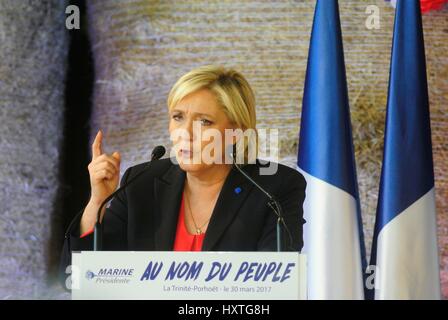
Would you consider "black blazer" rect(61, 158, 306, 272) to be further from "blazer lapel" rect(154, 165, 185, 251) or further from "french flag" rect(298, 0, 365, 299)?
"french flag" rect(298, 0, 365, 299)

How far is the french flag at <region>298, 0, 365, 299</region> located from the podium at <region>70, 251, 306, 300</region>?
22.6 inches

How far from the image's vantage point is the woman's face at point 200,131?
14.1 feet

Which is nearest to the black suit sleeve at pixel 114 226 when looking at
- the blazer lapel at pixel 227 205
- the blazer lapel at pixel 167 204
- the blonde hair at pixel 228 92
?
the blazer lapel at pixel 167 204

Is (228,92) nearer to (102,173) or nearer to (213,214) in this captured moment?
(213,214)

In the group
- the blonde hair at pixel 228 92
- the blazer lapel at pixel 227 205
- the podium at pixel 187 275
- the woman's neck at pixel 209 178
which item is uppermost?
the blonde hair at pixel 228 92

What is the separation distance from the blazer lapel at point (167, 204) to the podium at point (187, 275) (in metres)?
0.47

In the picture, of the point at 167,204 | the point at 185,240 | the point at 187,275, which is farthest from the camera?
the point at 167,204

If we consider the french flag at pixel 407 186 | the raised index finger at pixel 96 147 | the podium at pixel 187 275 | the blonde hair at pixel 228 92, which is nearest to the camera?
the podium at pixel 187 275

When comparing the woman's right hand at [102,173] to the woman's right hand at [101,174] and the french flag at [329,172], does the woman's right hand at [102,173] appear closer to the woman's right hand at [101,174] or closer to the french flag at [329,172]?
the woman's right hand at [101,174]

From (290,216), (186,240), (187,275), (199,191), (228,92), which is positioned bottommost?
(187,275)

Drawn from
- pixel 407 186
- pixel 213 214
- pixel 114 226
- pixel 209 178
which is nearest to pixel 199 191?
pixel 209 178

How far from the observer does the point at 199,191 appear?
14.5ft

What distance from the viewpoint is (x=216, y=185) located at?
14.5ft

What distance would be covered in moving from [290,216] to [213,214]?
380 mm
